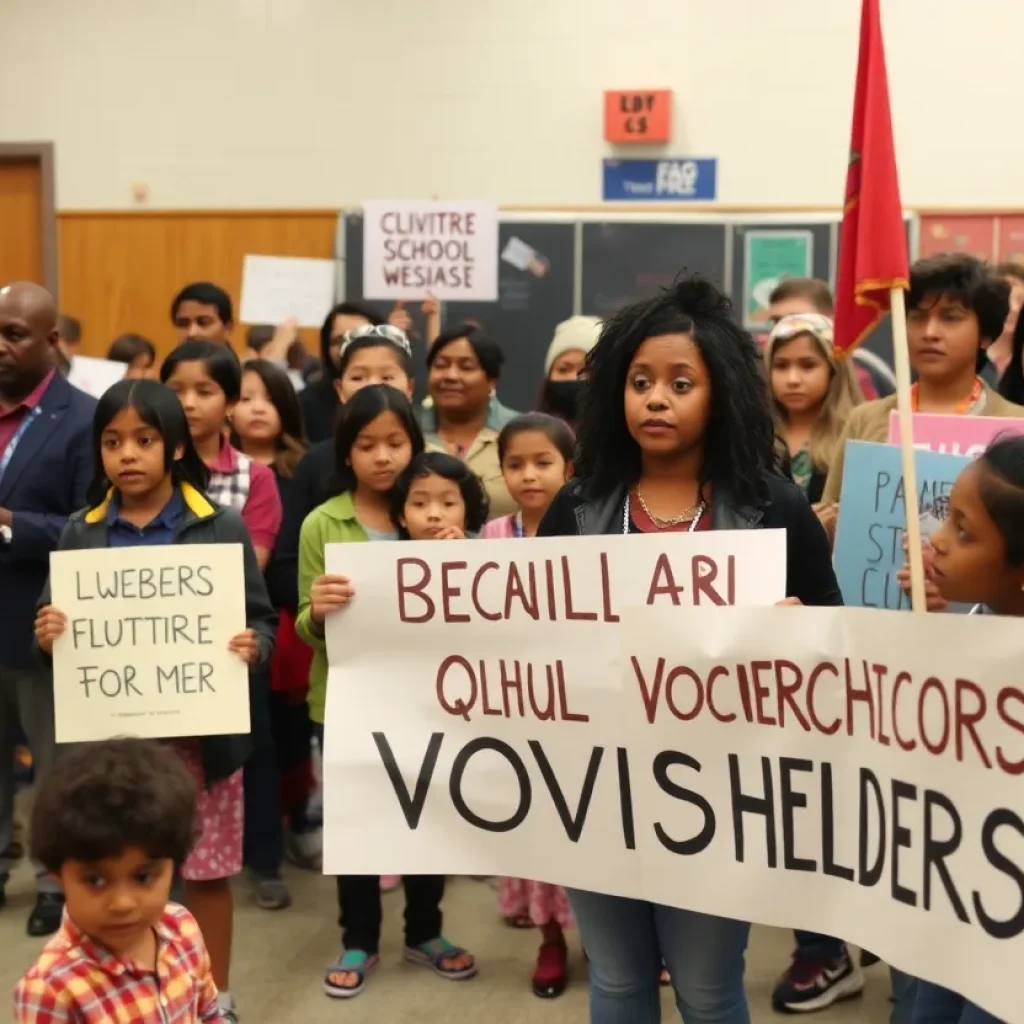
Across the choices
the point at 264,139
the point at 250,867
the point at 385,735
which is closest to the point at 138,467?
the point at 385,735

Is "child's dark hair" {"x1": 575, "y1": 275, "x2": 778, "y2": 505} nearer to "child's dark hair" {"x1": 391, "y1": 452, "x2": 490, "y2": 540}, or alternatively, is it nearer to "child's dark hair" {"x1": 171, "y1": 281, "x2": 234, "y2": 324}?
"child's dark hair" {"x1": 391, "y1": 452, "x2": 490, "y2": 540}

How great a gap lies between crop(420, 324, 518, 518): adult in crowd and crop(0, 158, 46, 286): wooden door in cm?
529

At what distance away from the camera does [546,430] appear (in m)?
3.41

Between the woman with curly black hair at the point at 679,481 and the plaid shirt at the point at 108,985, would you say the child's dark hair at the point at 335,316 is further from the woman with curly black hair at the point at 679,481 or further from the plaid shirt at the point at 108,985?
the plaid shirt at the point at 108,985

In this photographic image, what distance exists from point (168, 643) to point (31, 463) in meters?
1.01

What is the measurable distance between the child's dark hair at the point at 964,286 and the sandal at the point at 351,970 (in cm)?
209

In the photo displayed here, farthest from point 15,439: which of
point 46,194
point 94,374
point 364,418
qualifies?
point 46,194

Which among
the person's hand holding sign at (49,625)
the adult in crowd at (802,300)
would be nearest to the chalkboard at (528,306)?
the adult in crowd at (802,300)

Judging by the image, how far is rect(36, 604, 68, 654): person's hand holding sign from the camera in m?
2.99

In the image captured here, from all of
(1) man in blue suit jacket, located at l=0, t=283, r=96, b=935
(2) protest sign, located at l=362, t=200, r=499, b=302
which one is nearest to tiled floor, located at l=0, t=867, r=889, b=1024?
(1) man in blue suit jacket, located at l=0, t=283, r=96, b=935

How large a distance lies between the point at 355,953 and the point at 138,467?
136 cm

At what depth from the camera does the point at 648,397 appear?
216 cm

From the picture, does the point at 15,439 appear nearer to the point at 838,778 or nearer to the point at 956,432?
the point at 956,432

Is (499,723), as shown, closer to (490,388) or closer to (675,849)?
(675,849)
